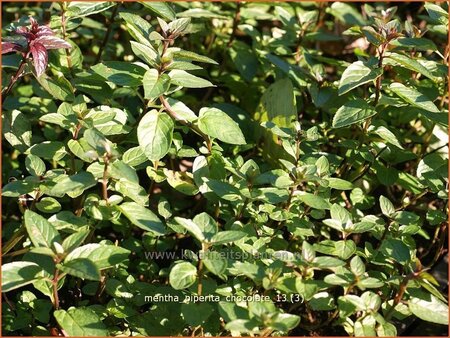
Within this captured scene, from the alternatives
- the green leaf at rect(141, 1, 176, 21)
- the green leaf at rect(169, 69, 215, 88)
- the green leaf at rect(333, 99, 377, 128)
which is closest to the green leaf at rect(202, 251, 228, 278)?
the green leaf at rect(169, 69, 215, 88)

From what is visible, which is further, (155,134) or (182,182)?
(182,182)

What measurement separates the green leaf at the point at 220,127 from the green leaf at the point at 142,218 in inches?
12.3

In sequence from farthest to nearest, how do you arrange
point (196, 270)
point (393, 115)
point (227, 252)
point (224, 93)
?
point (224, 93)
point (393, 115)
point (227, 252)
point (196, 270)

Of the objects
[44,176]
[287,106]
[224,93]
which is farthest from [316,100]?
[44,176]

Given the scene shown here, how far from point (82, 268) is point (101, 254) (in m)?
0.10

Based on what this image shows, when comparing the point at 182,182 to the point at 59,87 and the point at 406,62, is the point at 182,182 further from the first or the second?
the point at 406,62

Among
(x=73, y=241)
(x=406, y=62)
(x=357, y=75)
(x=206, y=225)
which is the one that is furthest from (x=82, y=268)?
(x=406, y=62)

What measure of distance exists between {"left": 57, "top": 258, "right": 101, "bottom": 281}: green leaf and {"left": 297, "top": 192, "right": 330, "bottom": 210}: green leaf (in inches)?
21.7

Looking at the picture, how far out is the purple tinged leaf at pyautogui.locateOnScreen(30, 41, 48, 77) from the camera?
1769 mm

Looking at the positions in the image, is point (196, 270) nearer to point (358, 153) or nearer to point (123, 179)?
point (123, 179)

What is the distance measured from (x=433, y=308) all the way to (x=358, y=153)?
1.76 feet

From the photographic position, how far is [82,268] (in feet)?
4.81

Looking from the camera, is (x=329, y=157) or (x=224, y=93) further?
(x=224, y=93)

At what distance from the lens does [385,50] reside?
191 centimetres
